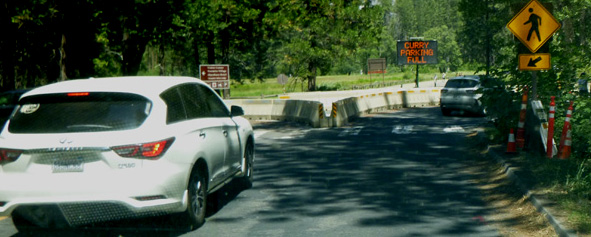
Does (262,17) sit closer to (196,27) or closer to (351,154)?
(196,27)

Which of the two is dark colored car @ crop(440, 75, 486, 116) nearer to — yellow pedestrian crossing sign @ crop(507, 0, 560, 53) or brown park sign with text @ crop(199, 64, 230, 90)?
brown park sign with text @ crop(199, 64, 230, 90)

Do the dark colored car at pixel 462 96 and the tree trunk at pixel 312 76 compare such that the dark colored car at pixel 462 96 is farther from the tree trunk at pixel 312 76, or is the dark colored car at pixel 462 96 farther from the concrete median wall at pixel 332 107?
the tree trunk at pixel 312 76

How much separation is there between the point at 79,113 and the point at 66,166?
0.56 meters

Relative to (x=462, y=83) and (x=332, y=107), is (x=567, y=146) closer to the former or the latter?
(x=332, y=107)

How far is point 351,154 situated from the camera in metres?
14.9

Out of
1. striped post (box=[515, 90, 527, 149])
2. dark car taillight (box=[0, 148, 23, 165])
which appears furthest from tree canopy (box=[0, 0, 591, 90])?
dark car taillight (box=[0, 148, 23, 165])

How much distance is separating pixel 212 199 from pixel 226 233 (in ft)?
6.57

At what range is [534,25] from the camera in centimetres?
1348

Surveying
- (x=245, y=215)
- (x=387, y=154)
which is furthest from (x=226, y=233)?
(x=387, y=154)

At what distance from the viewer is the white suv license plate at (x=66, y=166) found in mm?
6566

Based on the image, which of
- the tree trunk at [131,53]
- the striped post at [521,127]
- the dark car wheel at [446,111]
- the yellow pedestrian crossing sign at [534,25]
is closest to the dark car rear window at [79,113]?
the striped post at [521,127]

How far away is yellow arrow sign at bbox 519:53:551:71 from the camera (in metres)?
13.5

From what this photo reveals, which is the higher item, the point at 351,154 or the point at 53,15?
the point at 53,15

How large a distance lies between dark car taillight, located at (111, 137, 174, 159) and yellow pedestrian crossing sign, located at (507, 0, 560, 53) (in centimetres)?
866
